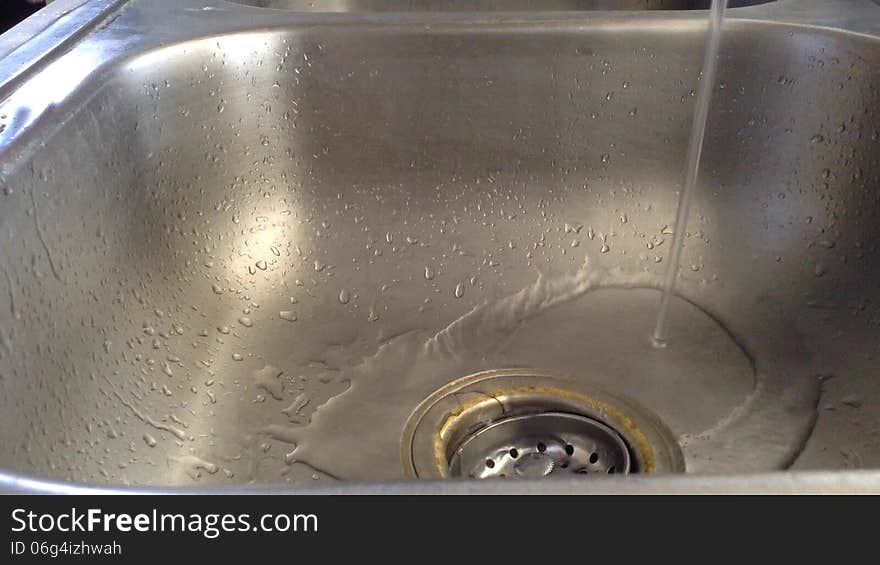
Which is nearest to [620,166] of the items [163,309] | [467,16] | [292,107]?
[467,16]

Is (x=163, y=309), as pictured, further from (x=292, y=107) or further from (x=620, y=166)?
(x=620, y=166)

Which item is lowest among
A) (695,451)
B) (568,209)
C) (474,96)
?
(695,451)

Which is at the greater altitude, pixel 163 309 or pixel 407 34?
pixel 407 34

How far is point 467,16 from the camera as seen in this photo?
704 millimetres

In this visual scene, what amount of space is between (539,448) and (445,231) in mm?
228

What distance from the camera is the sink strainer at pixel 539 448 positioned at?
617mm

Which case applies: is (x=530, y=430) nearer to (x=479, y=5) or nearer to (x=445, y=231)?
(x=445, y=231)

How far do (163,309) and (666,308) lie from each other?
16.8 inches

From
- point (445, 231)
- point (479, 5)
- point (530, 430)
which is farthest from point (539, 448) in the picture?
point (479, 5)

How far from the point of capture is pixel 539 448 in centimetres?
64

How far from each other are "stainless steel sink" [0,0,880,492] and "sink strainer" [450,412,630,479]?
0.04ft

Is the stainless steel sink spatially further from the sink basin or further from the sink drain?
the sink basin

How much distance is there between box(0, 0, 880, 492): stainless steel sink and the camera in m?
0.58
